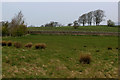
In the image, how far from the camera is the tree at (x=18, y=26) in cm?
3631

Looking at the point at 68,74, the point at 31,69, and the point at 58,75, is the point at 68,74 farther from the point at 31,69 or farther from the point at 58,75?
the point at 31,69

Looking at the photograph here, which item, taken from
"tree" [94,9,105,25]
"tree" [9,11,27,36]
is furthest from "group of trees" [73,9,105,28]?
"tree" [9,11,27,36]

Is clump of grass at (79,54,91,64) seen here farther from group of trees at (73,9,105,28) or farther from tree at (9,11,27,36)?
group of trees at (73,9,105,28)

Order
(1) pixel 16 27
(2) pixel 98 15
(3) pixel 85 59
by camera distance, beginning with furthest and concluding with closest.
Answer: (2) pixel 98 15
(1) pixel 16 27
(3) pixel 85 59

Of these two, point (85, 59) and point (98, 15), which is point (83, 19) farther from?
point (85, 59)

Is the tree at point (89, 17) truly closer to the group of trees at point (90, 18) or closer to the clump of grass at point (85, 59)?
the group of trees at point (90, 18)

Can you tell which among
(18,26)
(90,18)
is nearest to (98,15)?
(90,18)

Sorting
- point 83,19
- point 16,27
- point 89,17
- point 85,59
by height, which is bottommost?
point 85,59

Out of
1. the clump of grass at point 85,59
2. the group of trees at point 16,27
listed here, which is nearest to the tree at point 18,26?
the group of trees at point 16,27

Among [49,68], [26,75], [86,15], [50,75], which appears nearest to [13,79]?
[26,75]

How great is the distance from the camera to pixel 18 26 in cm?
3756

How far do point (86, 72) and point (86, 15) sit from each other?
83.6 metres

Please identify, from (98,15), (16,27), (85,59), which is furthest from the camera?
(98,15)

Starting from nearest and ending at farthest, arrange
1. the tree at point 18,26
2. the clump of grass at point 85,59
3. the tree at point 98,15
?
1. the clump of grass at point 85,59
2. the tree at point 18,26
3. the tree at point 98,15
